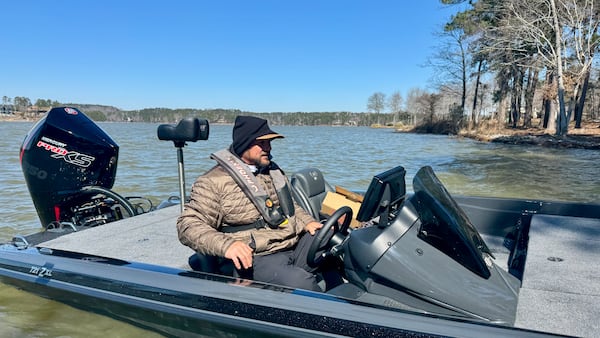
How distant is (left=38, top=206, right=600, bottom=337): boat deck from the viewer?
1.67m

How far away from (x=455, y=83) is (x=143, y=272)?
137 feet

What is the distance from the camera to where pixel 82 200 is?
398 centimetres

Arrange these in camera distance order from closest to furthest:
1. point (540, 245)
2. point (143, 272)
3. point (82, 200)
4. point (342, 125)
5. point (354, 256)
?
point (354, 256) < point (143, 272) < point (540, 245) < point (82, 200) < point (342, 125)

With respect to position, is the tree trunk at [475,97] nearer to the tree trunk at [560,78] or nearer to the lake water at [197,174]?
the tree trunk at [560,78]

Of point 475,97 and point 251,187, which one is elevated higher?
point 475,97

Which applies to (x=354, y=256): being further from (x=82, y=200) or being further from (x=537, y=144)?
(x=537, y=144)

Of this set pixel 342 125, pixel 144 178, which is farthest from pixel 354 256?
pixel 342 125

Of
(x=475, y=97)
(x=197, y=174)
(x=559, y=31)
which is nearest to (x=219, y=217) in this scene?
(x=197, y=174)

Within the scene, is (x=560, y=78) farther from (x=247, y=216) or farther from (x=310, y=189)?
(x=247, y=216)

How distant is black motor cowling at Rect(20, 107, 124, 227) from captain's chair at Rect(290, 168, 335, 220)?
5.12ft

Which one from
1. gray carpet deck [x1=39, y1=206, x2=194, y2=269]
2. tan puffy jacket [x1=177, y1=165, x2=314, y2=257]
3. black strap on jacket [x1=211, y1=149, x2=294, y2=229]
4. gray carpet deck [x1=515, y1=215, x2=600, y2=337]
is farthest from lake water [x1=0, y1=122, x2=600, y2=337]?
gray carpet deck [x1=515, y1=215, x2=600, y2=337]

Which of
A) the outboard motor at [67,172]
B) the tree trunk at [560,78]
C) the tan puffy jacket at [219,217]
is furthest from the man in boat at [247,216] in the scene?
→ the tree trunk at [560,78]

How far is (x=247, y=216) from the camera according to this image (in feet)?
7.61

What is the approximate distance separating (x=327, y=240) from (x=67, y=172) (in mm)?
2637
